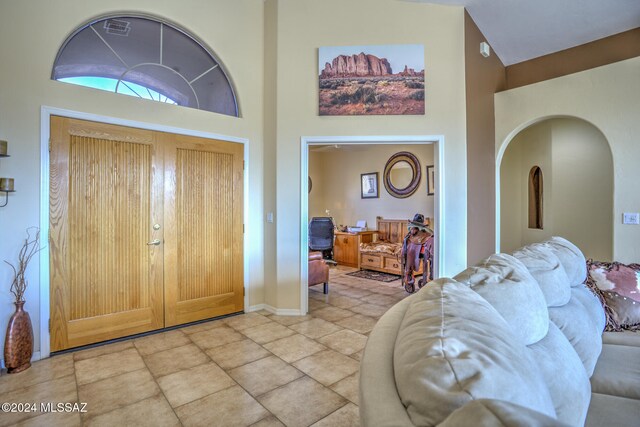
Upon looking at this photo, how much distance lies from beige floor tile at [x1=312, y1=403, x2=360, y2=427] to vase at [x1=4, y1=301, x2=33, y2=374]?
2405 millimetres

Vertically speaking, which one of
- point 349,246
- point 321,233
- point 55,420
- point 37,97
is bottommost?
point 55,420

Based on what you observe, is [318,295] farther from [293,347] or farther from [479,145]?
[479,145]

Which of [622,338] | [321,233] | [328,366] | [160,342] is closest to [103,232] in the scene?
[160,342]

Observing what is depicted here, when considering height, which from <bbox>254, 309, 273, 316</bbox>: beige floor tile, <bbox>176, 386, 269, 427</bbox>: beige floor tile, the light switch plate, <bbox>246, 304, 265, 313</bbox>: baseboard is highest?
the light switch plate

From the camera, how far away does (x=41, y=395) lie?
221 centimetres

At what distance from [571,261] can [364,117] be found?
252 cm

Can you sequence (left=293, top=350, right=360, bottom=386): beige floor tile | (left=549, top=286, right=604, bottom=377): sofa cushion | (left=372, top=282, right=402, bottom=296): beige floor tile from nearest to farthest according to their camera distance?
(left=549, top=286, right=604, bottom=377): sofa cushion < (left=293, top=350, right=360, bottom=386): beige floor tile < (left=372, top=282, right=402, bottom=296): beige floor tile

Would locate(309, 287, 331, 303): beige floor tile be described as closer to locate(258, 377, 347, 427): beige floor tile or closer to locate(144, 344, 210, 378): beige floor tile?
locate(144, 344, 210, 378): beige floor tile

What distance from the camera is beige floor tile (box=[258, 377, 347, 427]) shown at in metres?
1.97

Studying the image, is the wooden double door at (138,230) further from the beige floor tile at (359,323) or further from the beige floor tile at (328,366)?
the beige floor tile at (328,366)

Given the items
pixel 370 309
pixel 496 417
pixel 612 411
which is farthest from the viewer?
pixel 370 309

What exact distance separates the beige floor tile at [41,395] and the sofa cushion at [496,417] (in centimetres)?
265

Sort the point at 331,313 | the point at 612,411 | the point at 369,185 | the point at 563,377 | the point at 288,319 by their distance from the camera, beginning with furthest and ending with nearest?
the point at 369,185
the point at 331,313
the point at 288,319
the point at 612,411
the point at 563,377

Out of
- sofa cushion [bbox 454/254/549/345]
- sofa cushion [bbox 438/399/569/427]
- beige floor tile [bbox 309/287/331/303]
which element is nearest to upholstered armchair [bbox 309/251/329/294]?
beige floor tile [bbox 309/287/331/303]
